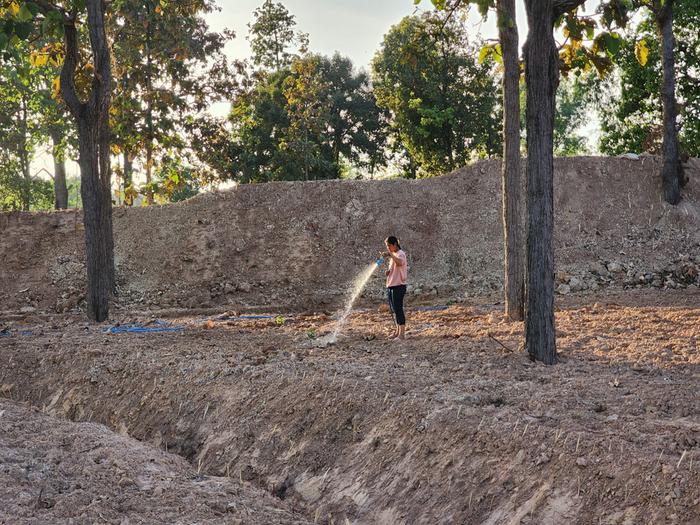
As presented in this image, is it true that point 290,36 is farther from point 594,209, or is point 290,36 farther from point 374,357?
point 374,357

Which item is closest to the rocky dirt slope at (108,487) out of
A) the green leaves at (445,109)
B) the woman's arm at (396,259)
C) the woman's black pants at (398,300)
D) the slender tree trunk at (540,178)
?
the slender tree trunk at (540,178)

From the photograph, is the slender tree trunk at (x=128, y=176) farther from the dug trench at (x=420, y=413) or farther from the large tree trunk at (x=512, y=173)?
the large tree trunk at (x=512, y=173)

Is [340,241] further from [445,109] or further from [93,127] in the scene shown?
[445,109]

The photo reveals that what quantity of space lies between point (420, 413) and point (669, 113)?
18.4 metres

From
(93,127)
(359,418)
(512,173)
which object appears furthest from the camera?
(93,127)

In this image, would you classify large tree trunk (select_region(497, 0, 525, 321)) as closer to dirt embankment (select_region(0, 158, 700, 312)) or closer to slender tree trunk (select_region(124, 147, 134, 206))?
dirt embankment (select_region(0, 158, 700, 312))

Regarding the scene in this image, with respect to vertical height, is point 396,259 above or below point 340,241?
below

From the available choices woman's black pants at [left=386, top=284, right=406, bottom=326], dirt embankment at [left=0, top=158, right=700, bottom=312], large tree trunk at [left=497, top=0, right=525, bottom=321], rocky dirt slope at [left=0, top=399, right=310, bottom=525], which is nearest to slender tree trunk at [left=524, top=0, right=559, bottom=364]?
woman's black pants at [left=386, top=284, right=406, bottom=326]

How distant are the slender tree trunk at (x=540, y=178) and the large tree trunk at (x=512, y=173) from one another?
332 cm

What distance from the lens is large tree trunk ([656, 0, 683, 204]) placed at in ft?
70.0

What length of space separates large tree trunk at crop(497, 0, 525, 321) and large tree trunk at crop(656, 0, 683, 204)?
10.9 meters

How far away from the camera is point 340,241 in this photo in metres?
24.2

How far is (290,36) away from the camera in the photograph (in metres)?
39.8

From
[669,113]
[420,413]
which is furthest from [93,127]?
[669,113]
